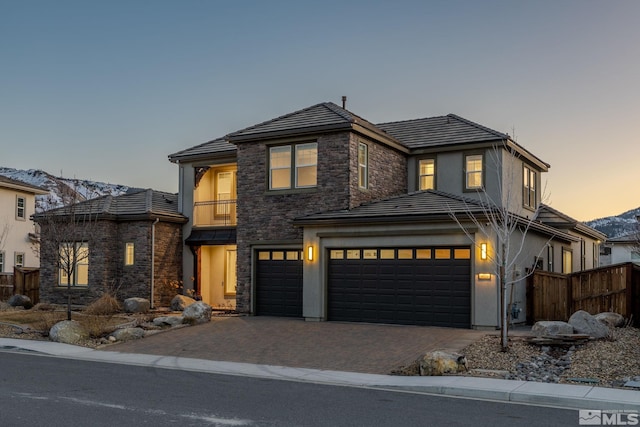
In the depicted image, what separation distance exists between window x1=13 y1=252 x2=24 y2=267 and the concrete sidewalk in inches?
1056

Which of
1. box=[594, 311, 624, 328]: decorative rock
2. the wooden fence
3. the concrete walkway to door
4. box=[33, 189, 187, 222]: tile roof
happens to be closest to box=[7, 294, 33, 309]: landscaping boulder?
box=[33, 189, 187, 222]: tile roof

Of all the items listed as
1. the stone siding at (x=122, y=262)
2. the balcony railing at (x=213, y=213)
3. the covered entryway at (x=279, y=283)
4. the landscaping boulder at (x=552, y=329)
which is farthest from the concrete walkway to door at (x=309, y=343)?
the balcony railing at (x=213, y=213)

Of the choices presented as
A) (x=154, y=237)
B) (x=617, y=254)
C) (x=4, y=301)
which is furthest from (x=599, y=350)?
(x=617, y=254)

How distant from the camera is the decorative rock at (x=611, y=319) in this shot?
59.6ft

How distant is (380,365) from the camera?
48.0ft

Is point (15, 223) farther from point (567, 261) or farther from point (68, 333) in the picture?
point (567, 261)

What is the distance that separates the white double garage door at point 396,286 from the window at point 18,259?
Result: 25343mm

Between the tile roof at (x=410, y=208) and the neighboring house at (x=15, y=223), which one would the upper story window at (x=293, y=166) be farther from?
the neighboring house at (x=15, y=223)

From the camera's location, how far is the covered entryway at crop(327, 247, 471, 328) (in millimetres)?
19984

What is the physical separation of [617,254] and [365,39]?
4557 centimetres

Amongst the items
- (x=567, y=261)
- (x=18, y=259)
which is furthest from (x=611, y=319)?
(x=18, y=259)

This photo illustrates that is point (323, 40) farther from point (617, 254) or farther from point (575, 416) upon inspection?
point (617, 254)

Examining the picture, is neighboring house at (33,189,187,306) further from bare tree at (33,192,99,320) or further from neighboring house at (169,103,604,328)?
neighboring house at (169,103,604,328)

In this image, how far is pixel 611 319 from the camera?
18344 millimetres
